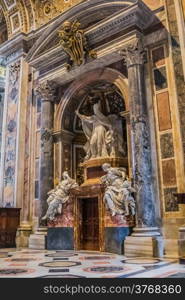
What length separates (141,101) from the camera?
6.33 m

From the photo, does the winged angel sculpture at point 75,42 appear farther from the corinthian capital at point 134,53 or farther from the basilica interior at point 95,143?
the corinthian capital at point 134,53

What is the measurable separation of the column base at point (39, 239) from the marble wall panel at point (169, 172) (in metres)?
3.13

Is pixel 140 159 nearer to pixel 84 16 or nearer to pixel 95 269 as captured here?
pixel 95 269

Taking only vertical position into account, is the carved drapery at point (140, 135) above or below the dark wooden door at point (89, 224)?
above

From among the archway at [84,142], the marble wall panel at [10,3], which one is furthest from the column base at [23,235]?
the marble wall panel at [10,3]

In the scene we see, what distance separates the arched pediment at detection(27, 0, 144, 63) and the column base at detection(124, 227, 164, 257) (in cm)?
478

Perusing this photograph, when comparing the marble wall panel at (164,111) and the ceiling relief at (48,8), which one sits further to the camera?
the ceiling relief at (48,8)

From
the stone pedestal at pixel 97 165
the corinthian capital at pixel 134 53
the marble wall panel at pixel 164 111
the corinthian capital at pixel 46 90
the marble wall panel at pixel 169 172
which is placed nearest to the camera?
the marble wall panel at pixel 169 172

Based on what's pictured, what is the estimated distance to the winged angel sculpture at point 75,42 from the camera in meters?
7.32

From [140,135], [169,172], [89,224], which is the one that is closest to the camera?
[169,172]

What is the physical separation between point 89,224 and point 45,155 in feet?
6.87

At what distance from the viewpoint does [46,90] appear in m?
8.16

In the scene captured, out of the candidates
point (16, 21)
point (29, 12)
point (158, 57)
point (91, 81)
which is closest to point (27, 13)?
point (29, 12)

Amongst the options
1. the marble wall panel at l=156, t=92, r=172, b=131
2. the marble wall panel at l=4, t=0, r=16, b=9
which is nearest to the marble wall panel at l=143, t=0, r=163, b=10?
the marble wall panel at l=156, t=92, r=172, b=131
